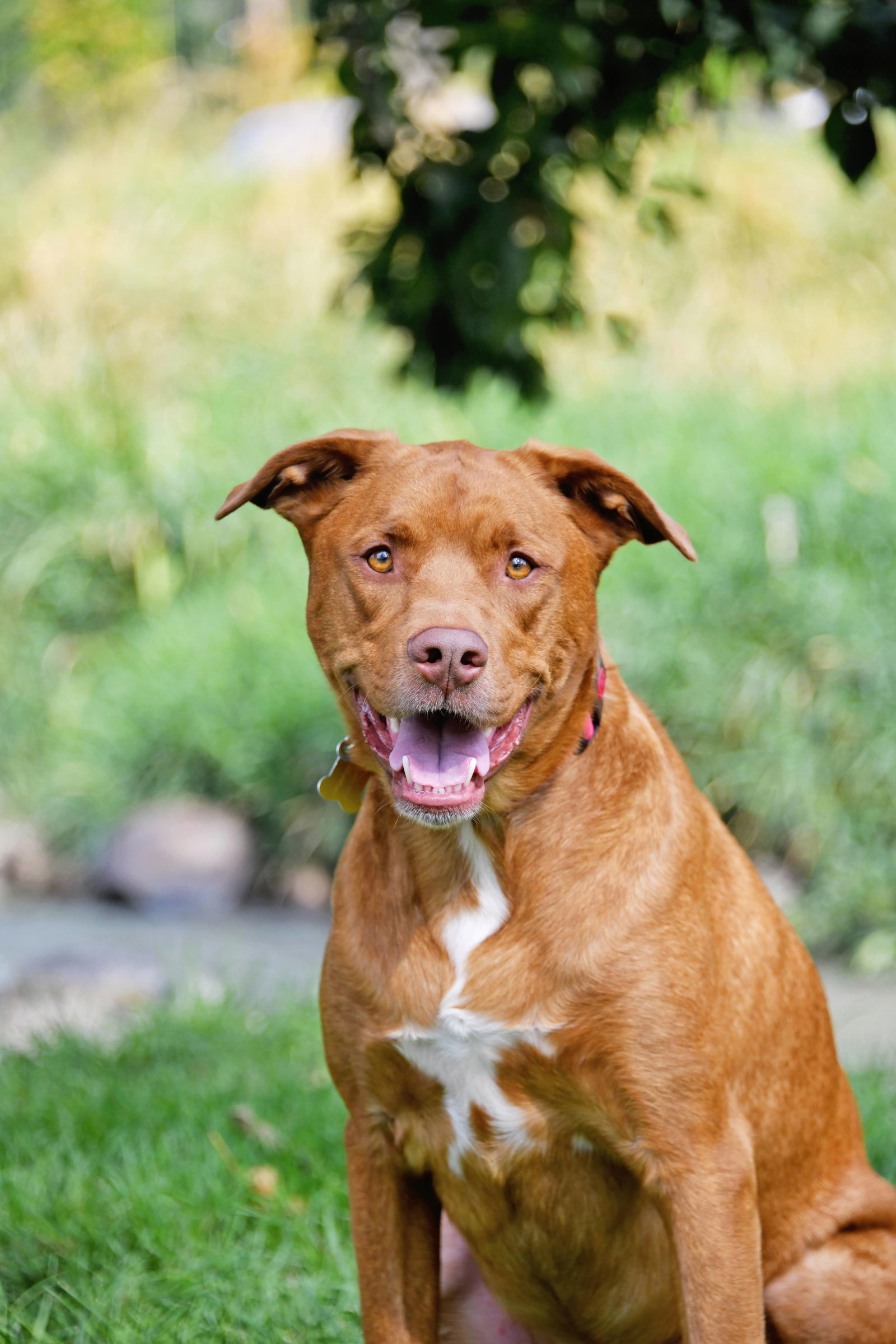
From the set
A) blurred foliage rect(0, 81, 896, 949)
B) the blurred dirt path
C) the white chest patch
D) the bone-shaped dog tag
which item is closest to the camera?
the white chest patch

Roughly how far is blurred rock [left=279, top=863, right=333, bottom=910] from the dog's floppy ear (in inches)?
181

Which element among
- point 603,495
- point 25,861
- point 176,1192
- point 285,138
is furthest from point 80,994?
point 285,138

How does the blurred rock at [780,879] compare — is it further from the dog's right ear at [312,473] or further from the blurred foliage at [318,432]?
the dog's right ear at [312,473]

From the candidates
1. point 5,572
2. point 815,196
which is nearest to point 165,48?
point 815,196

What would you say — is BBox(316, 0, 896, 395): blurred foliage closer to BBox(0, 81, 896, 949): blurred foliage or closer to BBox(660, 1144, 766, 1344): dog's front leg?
BBox(0, 81, 896, 949): blurred foliage

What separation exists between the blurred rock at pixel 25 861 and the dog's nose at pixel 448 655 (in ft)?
19.3

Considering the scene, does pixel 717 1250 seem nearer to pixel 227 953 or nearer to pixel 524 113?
pixel 524 113

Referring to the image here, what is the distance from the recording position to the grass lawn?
3188 millimetres

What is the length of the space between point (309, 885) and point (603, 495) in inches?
185

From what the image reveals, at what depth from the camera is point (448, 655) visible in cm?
237

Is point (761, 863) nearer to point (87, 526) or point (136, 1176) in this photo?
point (136, 1176)

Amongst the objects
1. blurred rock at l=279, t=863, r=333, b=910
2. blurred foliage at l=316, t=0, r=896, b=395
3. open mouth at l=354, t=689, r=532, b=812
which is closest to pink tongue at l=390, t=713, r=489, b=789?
open mouth at l=354, t=689, r=532, b=812

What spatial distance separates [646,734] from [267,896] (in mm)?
4882

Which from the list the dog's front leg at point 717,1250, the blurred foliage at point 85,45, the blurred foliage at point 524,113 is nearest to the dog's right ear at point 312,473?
the blurred foliage at point 524,113
